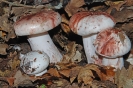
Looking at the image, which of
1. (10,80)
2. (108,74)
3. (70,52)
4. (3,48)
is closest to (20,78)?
(10,80)

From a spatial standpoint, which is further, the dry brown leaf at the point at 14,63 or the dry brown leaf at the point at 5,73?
the dry brown leaf at the point at 14,63

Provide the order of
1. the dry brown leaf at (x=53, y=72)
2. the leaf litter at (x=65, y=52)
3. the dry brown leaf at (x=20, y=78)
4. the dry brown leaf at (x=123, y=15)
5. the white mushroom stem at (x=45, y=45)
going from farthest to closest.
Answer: the dry brown leaf at (x=123, y=15) → the white mushroom stem at (x=45, y=45) → the dry brown leaf at (x=53, y=72) → the dry brown leaf at (x=20, y=78) → the leaf litter at (x=65, y=52)

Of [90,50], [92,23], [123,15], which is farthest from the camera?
[123,15]

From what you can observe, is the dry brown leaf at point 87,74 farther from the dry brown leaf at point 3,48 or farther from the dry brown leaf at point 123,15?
the dry brown leaf at point 3,48

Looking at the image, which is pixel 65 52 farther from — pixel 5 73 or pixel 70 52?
pixel 5 73

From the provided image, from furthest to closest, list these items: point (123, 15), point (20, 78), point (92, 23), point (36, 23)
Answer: point (123, 15) < point (20, 78) < point (36, 23) < point (92, 23)

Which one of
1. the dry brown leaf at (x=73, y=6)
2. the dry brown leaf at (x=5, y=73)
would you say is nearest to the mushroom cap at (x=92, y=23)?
the dry brown leaf at (x=73, y=6)
